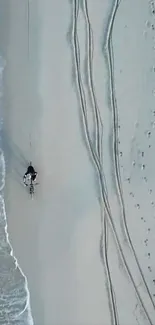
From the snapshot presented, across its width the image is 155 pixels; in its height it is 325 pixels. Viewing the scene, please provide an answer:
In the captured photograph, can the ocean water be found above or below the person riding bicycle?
below

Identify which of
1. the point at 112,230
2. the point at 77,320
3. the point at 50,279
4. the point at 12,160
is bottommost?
the point at 77,320

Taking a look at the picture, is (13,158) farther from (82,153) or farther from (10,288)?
(10,288)

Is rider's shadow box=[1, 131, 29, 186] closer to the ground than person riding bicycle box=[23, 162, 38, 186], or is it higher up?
higher up

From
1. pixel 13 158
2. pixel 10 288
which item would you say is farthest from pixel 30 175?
pixel 10 288

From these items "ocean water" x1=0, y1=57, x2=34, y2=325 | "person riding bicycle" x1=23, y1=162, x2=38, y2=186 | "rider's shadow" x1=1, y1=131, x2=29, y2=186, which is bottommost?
"ocean water" x1=0, y1=57, x2=34, y2=325

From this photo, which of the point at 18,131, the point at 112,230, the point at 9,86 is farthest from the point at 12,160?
the point at 112,230

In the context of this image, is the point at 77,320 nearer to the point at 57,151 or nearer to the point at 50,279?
the point at 50,279
